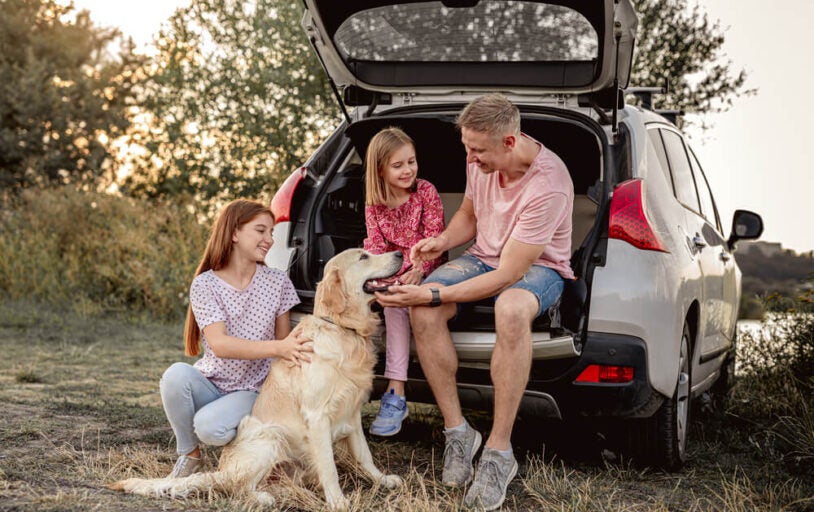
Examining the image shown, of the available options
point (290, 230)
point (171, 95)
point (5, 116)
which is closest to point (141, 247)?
point (171, 95)

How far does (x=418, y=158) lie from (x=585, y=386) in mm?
1899

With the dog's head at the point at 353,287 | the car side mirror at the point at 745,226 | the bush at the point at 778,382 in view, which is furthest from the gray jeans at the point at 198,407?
the car side mirror at the point at 745,226

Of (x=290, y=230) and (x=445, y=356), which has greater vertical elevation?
(x=290, y=230)

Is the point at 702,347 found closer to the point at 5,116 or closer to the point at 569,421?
the point at 569,421

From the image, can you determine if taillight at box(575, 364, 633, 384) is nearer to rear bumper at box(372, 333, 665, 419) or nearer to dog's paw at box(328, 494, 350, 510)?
rear bumper at box(372, 333, 665, 419)

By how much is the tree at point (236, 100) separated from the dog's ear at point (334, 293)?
34.9 ft

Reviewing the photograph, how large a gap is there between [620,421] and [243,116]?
1180 centimetres

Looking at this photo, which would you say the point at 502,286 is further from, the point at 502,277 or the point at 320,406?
the point at 320,406

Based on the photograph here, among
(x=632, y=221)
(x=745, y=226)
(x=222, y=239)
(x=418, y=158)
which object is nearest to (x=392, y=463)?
(x=222, y=239)

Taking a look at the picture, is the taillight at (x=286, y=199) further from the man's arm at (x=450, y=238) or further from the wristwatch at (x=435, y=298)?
the wristwatch at (x=435, y=298)

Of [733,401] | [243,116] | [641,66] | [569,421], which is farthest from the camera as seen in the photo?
[243,116]

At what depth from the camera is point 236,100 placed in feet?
48.1

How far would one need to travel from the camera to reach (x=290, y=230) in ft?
14.0

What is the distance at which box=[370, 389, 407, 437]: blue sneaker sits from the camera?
12.1 ft
